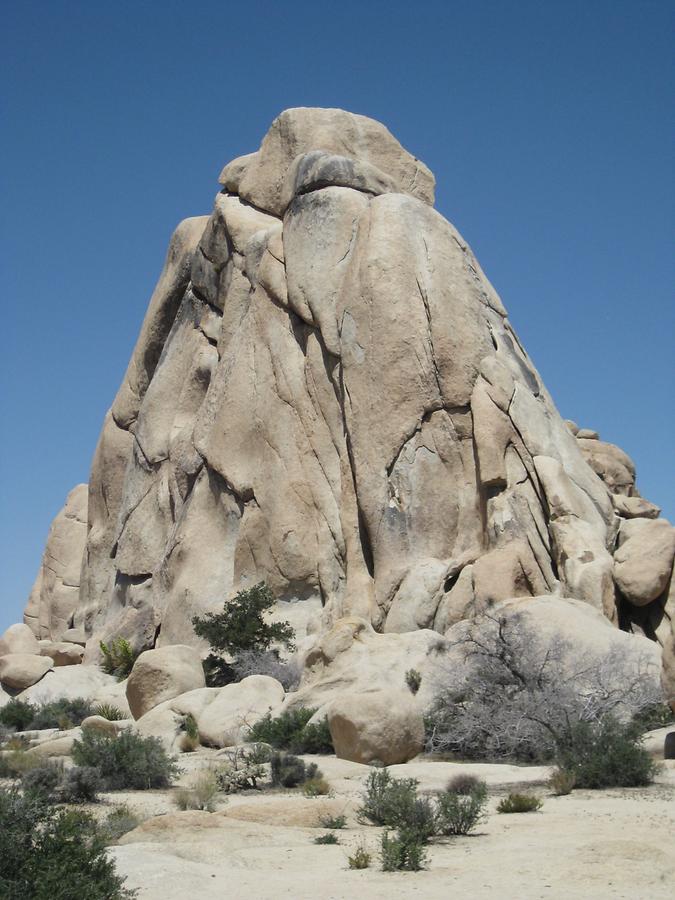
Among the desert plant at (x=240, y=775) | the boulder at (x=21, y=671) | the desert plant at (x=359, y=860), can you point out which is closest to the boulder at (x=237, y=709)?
the desert plant at (x=240, y=775)

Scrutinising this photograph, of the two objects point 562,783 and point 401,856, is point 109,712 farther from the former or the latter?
point 401,856

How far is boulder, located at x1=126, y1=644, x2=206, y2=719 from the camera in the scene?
2056cm

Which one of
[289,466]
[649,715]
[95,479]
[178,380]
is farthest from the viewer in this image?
[95,479]

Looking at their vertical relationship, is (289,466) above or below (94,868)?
above

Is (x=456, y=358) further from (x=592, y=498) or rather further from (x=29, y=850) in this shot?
(x=29, y=850)

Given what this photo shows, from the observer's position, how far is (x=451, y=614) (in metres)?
22.0

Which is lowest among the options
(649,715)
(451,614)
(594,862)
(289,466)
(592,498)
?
(594,862)

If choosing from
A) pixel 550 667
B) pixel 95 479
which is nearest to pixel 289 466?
pixel 550 667

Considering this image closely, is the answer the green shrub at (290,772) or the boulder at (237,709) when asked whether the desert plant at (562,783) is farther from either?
the boulder at (237,709)

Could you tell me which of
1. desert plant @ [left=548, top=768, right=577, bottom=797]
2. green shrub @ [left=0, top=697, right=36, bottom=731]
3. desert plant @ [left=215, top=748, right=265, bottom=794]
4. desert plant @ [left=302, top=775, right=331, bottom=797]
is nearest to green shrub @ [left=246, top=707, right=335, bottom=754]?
desert plant @ [left=215, top=748, right=265, bottom=794]

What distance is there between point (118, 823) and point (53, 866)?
143 inches

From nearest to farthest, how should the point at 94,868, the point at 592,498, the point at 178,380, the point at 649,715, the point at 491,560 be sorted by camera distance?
the point at 94,868 → the point at 649,715 → the point at 491,560 → the point at 592,498 → the point at 178,380

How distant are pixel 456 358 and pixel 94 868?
20427 millimetres

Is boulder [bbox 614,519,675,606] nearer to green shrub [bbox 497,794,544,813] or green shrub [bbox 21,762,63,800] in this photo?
green shrub [bbox 497,794,544,813]
